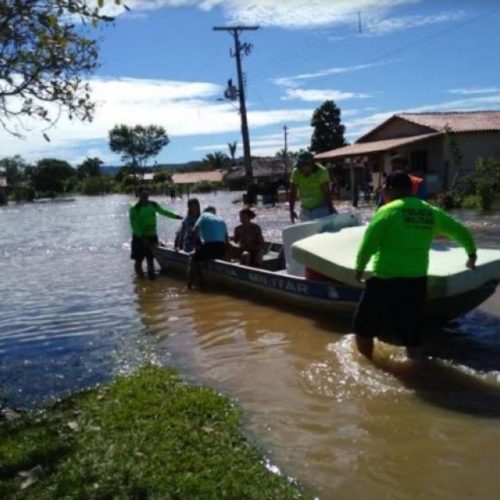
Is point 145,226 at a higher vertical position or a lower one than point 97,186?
higher

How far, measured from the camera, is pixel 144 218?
13938mm

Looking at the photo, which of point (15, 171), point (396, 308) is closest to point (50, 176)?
point (15, 171)

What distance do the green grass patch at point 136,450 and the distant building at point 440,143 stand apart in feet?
90.8

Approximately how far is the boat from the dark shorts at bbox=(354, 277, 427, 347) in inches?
34.2

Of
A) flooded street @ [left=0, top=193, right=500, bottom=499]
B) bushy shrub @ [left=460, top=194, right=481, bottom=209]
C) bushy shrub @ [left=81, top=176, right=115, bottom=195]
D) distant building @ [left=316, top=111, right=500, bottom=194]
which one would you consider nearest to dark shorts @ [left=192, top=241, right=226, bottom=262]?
flooded street @ [left=0, top=193, right=500, bottom=499]

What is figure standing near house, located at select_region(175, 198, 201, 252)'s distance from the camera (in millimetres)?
12945

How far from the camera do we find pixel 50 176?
365 feet

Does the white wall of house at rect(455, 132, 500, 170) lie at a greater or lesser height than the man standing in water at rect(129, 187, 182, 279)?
greater

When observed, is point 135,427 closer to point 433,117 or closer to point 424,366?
point 424,366

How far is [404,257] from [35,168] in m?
114

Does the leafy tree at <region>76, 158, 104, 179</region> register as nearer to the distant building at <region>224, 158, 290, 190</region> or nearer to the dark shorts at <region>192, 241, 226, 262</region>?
the distant building at <region>224, 158, 290, 190</region>

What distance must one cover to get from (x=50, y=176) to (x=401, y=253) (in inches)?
4376

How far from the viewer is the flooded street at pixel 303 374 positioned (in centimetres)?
459

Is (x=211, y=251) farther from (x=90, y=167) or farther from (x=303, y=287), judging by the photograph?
(x=90, y=167)
